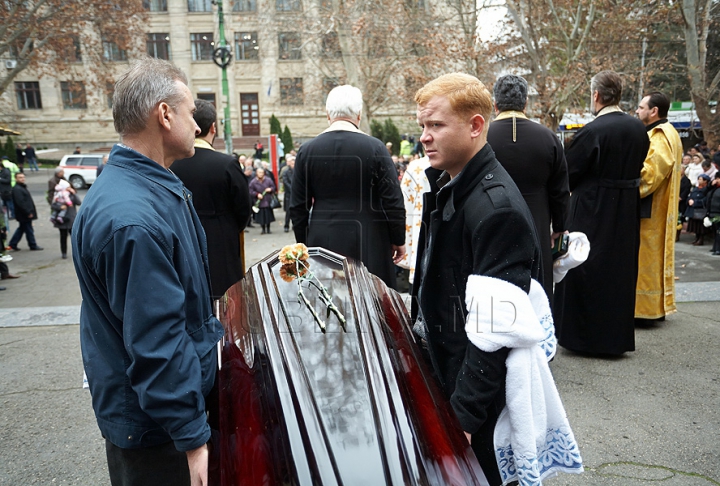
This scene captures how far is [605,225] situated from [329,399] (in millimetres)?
3662

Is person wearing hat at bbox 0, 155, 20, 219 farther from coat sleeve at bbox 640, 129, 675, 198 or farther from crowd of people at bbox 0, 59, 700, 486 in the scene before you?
coat sleeve at bbox 640, 129, 675, 198

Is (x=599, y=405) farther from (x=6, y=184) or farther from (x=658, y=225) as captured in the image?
(x=6, y=184)

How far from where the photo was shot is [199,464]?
63.3 inches

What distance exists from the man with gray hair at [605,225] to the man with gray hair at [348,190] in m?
1.67

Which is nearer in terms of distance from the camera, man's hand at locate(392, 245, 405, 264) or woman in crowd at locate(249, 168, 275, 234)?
man's hand at locate(392, 245, 405, 264)

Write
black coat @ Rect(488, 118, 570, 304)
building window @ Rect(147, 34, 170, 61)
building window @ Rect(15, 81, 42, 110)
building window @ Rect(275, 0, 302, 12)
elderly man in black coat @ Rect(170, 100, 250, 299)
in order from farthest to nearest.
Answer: building window @ Rect(147, 34, 170, 61) < building window @ Rect(15, 81, 42, 110) < building window @ Rect(275, 0, 302, 12) < elderly man in black coat @ Rect(170, 100, 250, 299) < black coat @ Rect(488, 118, 570, 304)

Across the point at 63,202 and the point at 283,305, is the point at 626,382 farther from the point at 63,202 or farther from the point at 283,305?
the point at 63,202

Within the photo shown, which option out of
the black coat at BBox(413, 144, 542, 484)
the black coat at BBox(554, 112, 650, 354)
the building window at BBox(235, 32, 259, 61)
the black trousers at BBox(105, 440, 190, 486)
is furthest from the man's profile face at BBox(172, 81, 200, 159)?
the building window at BBox(235, 32, 259, 61)

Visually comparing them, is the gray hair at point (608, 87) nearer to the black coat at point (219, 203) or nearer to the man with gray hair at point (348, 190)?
the man with gray hair at point (348, 190)

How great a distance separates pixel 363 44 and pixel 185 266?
73.3 feet

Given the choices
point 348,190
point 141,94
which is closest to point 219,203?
point 348,190

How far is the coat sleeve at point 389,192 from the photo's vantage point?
13.0ft

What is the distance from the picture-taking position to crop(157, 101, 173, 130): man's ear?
1.76 m

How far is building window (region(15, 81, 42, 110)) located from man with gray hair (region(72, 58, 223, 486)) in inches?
1828
